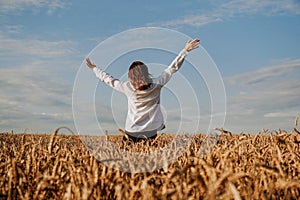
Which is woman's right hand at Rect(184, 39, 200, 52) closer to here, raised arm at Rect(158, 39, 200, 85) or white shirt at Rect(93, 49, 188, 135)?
raised arm at Rect(158, 39, 200, 85)

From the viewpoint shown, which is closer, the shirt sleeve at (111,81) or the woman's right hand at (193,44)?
the woman's right hand at (193,44)

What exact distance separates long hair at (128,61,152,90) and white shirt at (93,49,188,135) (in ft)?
0.42

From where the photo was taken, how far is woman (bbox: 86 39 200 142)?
22.7ft

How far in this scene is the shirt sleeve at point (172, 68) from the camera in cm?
673

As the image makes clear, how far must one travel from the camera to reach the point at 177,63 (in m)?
6.80

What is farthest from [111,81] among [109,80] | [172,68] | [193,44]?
[193,44]

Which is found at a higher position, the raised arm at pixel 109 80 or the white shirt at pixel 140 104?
the raised arm at pixel 109 80

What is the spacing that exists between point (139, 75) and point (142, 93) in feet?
1.37

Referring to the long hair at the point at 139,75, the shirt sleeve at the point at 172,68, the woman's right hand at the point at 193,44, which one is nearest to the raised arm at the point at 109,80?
the long hair at the point at 139,75

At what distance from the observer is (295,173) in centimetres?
325

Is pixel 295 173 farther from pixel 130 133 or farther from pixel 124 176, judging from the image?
pixel 130 133

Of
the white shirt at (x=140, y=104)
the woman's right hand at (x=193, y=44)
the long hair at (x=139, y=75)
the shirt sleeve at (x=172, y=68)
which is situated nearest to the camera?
the woman's right hand at (x=193, y=44)

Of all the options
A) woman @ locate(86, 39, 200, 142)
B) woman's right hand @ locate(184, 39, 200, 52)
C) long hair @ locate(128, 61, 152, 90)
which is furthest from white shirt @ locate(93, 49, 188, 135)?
woman's right hand @ locate(184, 39, 200, 52)

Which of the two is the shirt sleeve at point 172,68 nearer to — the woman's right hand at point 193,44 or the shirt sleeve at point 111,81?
the woman's right hand at point 193,44
